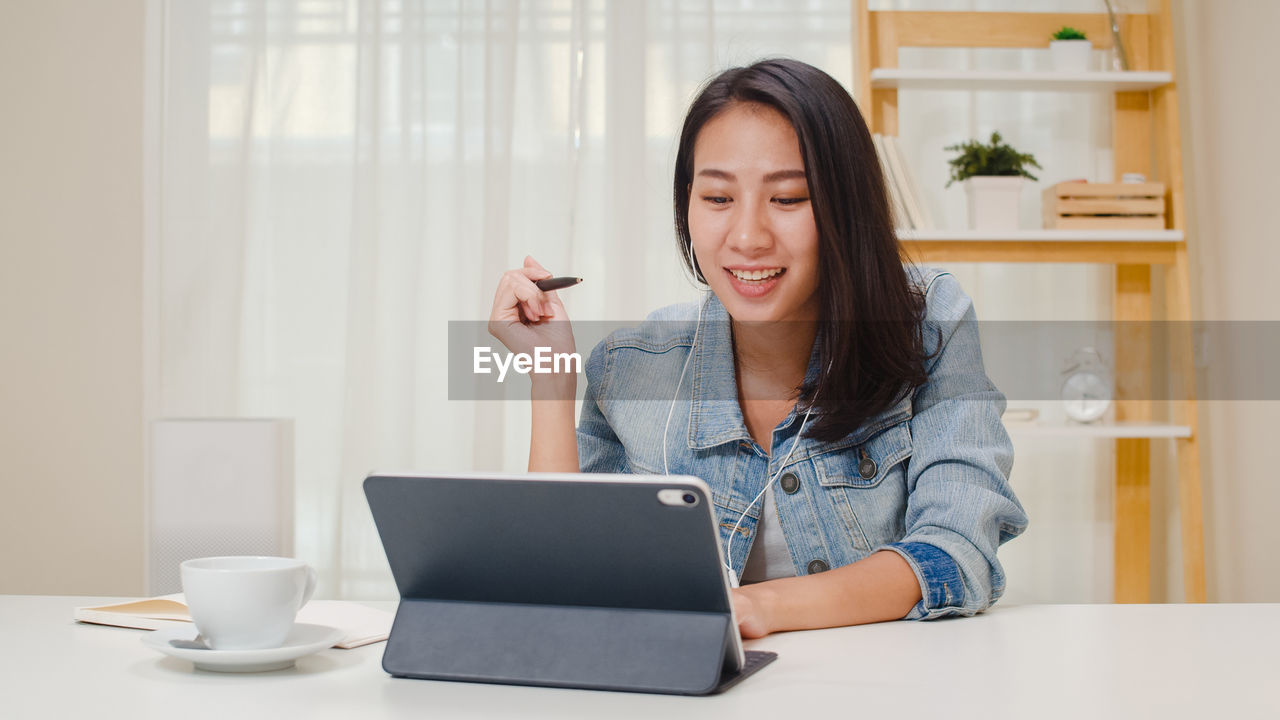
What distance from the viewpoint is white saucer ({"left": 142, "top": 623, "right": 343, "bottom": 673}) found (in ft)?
2.29

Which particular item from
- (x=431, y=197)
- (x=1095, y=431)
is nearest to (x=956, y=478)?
(x=1095, y=431)

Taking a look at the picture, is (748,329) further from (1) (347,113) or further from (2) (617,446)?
(1) (347,113)

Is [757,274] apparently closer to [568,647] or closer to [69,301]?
[568,647]

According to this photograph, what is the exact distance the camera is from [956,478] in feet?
3.49

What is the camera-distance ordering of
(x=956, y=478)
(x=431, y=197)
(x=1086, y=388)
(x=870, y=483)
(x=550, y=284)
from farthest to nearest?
(x=431, y=197)
(x=1086, y=388)
(x=550, y=284)
(x=870, y=483)
(x=956, y=478)

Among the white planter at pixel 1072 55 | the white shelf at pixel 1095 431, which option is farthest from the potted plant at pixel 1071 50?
the white shelf at pixel 1095 431

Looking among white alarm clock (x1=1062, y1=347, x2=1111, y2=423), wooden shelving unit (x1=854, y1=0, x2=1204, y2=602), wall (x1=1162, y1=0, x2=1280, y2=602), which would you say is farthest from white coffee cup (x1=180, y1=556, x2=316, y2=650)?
wall (x1=1162, y1=0, x2=1280, y2=602)

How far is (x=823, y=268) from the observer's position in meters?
1.20

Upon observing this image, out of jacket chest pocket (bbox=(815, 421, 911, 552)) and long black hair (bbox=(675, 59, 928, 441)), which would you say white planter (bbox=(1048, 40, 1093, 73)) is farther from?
jacket chest pocket (bbox=(815, 421, 911, 552))

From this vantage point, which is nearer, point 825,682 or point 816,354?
point 825,682

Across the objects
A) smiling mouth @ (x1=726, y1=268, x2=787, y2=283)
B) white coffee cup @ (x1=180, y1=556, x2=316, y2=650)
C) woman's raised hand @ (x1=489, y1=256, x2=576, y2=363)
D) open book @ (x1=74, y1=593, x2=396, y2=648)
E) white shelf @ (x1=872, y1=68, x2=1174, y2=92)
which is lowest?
open book @ (x1=74, y1=593, x2=396, y2=648)

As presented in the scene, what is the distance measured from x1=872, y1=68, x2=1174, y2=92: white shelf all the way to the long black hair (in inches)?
46.9

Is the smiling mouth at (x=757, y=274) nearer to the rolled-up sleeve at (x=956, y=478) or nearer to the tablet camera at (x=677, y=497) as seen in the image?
the rolled-up sleeve at (x=956, y=478)

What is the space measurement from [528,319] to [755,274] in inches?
11.3
